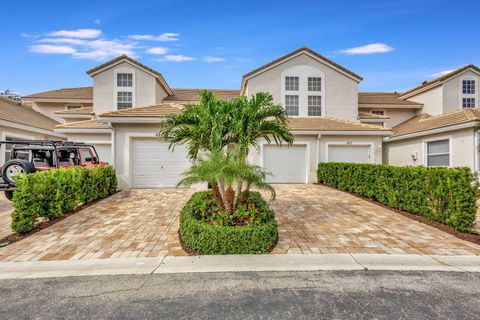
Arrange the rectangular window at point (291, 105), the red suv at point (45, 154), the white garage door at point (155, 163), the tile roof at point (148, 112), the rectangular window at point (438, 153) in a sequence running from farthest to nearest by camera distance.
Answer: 1. the rectangular window at point (291, 105)
2. the rectangular window at point (438, 153)
3. the white garage door at point (155, 163)
4. the tile roof at point (148, 112)
5. the red suv at point (45, 154)

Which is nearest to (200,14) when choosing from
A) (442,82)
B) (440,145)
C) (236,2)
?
(236,2)

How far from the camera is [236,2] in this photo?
42.1ft

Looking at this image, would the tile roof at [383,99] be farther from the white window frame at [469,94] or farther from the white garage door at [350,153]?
the white garage door at [350,153]

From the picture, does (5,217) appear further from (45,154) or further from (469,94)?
(469,94)

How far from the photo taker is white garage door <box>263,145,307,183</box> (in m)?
13.8

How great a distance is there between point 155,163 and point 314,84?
11.8m

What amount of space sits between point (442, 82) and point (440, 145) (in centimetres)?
708

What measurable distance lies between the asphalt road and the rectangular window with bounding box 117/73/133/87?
1563 cm

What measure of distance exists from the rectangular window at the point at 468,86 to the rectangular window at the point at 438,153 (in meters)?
7.35

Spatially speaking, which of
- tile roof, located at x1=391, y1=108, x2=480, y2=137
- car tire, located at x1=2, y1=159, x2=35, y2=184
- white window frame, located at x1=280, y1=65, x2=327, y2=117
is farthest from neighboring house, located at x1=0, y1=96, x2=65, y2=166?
tile roof, located at x1=391, y1=108, x2=480, y2=137

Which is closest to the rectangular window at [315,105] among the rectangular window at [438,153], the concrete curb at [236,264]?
the rectangular window at [438,153]

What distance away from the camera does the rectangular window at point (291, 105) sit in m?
15.7

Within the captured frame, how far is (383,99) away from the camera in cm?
1964

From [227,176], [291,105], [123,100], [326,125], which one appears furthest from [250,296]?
[123,100]
